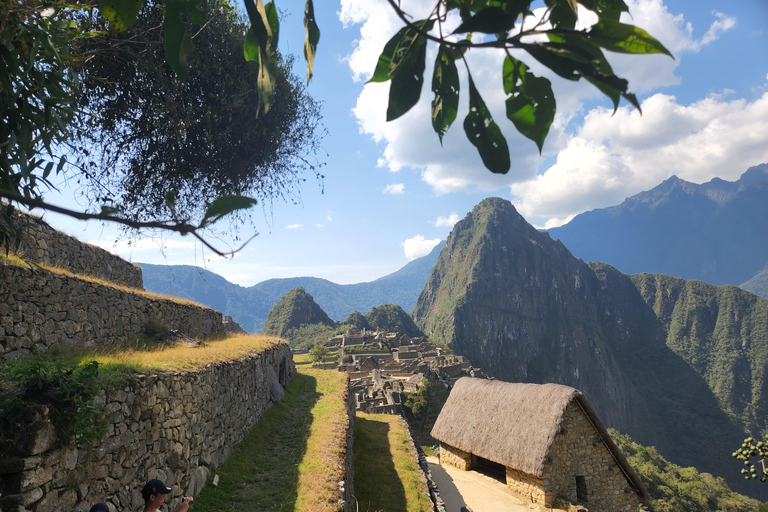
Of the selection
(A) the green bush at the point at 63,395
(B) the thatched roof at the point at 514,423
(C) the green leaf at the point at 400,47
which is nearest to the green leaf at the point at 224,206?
(C) the green leaf at the point at 400,47

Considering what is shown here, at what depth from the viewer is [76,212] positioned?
0.66 meters

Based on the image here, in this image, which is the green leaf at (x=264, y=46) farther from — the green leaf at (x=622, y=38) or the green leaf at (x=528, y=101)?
the green leaf at (x=622, y=38)

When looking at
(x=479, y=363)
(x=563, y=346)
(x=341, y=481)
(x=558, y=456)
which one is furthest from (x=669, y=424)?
(x=341, y=481)

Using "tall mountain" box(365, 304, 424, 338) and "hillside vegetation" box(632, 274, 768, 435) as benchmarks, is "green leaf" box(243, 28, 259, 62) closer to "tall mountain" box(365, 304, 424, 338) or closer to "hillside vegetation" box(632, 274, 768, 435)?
"tall mountain" box(365, 304, 424, 338)

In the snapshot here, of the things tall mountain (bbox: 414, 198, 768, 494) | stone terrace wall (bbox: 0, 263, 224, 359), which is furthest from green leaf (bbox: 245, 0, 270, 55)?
tall mountain (bbox: 414, 198, 768, 494)

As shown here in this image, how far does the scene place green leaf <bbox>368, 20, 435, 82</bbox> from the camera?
2.91 feet

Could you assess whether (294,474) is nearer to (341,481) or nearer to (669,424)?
(341,481)

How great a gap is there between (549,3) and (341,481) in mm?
6093

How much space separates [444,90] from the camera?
0.93 meters

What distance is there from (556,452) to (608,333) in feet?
439

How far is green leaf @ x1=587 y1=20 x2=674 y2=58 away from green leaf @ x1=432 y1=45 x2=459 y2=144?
0.98 feet

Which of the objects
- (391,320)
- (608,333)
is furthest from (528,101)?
(608,333)

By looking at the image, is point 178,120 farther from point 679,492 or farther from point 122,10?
point 679,492

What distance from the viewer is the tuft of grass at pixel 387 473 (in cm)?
698
